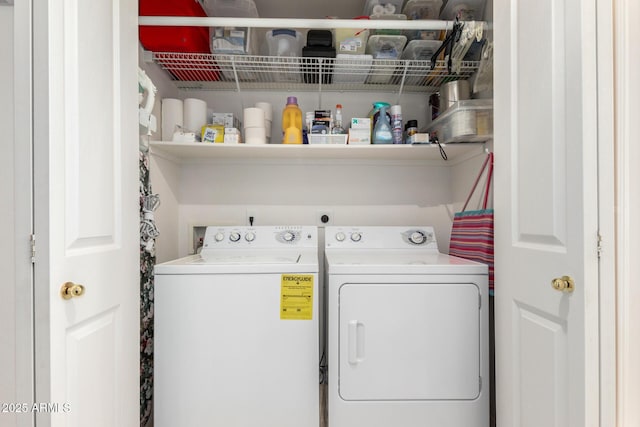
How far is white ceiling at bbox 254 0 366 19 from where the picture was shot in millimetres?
1975

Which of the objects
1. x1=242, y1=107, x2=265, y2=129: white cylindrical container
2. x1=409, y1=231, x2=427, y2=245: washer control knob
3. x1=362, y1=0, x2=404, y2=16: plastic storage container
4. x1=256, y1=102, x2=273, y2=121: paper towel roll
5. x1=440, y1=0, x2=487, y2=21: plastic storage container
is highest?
x1=362, y1=0, x2=404, y2=16: plastic storage container

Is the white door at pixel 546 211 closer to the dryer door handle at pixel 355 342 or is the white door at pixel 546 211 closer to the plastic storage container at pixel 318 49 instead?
the dryer door handle at pixel 355 342

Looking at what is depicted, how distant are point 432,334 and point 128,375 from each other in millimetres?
1165

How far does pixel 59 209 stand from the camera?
2.69 ft

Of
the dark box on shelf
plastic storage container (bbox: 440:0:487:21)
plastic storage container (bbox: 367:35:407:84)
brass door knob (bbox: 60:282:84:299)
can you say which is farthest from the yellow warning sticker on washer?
plastic storage container (bbox: 440:0:487:21)

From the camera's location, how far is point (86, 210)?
3.06 ft

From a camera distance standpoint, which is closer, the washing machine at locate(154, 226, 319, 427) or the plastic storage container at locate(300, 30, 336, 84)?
the washing machine at locate(154, 226, 319, 427)

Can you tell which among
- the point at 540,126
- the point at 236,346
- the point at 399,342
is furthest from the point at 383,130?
the point at 236,346

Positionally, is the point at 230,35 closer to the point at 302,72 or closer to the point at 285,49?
the point at 285,49

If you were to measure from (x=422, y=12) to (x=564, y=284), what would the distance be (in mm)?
1582

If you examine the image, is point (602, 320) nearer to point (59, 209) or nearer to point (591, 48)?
point (591, 48)

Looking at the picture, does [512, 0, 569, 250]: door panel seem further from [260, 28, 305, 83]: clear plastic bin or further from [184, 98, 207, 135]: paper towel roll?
[184, 98, 207, 135]: paper towel roll

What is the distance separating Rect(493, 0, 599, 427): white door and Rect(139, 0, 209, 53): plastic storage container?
1402mm

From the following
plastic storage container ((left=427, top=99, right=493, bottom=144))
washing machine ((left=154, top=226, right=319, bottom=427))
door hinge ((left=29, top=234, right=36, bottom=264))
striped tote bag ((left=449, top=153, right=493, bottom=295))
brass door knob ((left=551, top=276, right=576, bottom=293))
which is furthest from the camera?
plastic storage container ((left=427, top=99, right=493, bottom=144))
